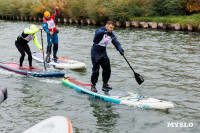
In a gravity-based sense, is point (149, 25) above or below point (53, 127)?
above

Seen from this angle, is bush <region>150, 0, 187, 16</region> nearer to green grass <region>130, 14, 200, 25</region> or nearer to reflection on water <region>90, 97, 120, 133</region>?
green grass <region>130, 14, 200, 25</region>

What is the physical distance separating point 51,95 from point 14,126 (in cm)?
240

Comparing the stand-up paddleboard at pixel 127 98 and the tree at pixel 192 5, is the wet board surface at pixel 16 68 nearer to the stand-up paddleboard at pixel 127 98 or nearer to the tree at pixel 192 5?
the stand-up paddleboard at pixel 127 98

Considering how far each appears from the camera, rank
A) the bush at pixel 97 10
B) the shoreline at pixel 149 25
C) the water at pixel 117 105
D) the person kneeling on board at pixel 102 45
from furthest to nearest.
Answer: the bush at pixel 97 10 → the shoreline at pixel 149 25 → the person kneeling on board at pixel 102 45 → the water at pixel 117 105

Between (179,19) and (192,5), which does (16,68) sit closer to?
(179,19)

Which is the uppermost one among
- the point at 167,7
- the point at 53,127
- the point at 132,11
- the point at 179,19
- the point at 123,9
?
the point at 167,7

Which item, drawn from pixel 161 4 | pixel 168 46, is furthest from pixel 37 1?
pixel 168 46

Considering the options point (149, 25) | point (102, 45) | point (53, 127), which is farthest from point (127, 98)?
point (149, 25)

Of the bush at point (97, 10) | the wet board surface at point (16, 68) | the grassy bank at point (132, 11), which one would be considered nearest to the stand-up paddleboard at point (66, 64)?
the wet board surface at point (16, 68)

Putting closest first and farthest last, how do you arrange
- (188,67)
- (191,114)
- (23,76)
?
(191,114) → (23,76) → (188,67)

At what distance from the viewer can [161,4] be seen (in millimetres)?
30172

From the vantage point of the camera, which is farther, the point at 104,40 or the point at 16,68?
the point at 16,68

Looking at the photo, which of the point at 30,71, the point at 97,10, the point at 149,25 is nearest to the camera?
the point at 30,71

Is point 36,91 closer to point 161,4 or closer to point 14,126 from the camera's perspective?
point 14,126
